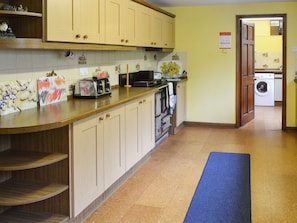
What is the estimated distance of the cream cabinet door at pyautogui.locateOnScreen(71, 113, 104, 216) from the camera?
2822 mm

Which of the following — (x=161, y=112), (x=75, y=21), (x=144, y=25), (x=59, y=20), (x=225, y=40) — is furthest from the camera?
(x=225, y=40)

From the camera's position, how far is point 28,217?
283 centimetres

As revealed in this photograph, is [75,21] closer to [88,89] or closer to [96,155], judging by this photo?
[88,89]

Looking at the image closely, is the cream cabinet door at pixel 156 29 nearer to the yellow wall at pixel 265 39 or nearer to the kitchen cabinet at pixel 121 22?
the kitchen cabinet at pixel 121 22

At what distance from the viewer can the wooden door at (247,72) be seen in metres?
7.00

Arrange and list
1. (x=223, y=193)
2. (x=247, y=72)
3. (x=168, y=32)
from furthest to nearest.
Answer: (x=247, y=72), (x=168, y=32), (x=223, y=193)

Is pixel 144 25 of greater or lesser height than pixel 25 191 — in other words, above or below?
above

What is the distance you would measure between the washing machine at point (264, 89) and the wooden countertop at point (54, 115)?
669 centimetres

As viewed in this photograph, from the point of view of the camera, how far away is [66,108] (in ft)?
10.4

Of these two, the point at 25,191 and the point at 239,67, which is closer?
the point at 25,191

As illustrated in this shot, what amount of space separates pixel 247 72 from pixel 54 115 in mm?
5221

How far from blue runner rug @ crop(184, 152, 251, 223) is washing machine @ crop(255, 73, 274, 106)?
5289 mm

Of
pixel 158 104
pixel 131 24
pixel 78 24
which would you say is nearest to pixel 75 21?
pixel 78 24

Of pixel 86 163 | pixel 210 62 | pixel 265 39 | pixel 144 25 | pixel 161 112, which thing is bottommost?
pixel 86 163
